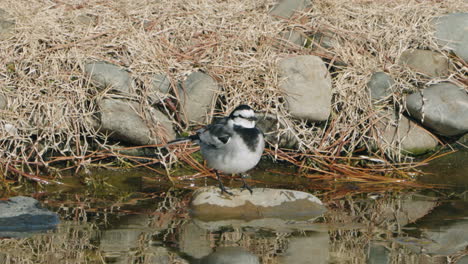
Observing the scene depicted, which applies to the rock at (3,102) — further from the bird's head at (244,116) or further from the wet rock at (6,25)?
the bird's head at (244,116)

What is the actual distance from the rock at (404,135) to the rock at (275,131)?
0.98 metres

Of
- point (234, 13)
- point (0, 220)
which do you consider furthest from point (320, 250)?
point (234, 13)

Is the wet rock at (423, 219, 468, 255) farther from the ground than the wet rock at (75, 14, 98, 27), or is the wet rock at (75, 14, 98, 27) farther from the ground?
the wet rock at (75, 14, 98, 27)

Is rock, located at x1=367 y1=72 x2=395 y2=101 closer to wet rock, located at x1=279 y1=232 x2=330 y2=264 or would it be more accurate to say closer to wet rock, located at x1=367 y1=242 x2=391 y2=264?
wet rock, located at x1=279 y1=232 x2=330 y2=264

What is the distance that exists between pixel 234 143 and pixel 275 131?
1752 mm

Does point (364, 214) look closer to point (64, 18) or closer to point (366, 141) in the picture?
point (366, 141)

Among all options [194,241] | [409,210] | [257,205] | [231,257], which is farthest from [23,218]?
[409,210]

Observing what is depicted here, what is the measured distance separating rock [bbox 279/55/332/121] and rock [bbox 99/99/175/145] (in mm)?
1360

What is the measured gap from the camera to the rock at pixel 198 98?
863 centimetres

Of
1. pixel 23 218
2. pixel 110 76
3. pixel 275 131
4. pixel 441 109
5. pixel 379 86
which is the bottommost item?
pixel 23 218

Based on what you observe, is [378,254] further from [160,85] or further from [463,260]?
[160,85]

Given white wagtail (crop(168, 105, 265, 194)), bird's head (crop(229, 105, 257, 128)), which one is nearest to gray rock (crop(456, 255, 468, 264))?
white wagtail (crop(168, 105, 265, 194))

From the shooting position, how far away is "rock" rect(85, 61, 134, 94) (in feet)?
28.1

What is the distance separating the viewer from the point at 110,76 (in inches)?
338
